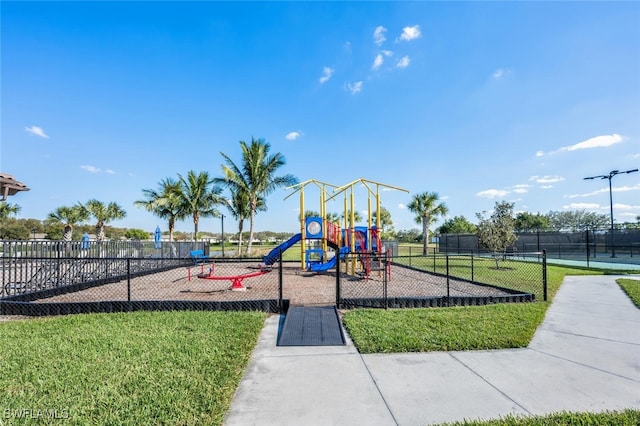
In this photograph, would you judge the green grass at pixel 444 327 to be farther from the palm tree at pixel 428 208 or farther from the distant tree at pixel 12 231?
the distant tree at pixel 12 231

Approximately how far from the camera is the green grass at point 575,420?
2537 mm

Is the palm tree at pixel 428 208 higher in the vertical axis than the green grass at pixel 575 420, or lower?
higher

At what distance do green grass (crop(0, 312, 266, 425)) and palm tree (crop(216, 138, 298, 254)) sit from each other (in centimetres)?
1804

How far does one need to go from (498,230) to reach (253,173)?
17062mm

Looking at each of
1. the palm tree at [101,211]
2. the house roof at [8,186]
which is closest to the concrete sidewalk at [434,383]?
the house roof at [8,186]

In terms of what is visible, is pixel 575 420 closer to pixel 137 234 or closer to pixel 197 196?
pixel 197 196

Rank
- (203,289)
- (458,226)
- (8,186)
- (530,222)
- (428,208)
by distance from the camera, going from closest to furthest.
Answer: (8,186) → (203,289) → (428,208) → (458,226) → (530,222)

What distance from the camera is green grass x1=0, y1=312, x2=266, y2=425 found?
2.69 meters

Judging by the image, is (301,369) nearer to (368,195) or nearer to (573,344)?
(573,344)

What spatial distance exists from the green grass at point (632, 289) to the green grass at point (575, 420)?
615 cm

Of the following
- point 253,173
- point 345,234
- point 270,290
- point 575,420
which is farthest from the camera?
point 253,173

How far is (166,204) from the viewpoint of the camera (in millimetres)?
27188

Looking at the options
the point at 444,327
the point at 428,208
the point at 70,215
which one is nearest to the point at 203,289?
the point at 444,327

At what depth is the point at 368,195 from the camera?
13.1m
